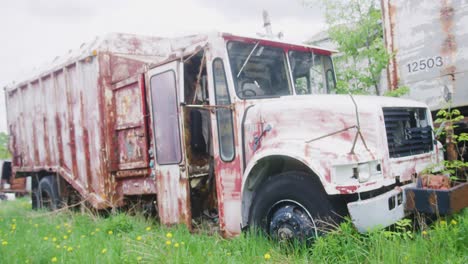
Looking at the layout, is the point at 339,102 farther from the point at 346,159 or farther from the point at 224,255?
the point at 224,255

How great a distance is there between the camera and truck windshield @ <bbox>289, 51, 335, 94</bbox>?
4777mm

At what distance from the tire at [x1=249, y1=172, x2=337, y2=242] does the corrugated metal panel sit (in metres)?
2.85

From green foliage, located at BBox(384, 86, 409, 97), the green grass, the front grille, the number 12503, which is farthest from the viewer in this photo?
green foliage, located at BBox(384, 86, 409, 97)

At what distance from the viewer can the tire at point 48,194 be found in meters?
7.41

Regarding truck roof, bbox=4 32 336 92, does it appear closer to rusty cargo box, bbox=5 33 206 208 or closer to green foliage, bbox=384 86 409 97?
rusty cargo box, bbox=5 33 206 208

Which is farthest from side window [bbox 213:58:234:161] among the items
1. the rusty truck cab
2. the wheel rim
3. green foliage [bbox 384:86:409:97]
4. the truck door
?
green foliage [bbox 384:86:409:97]

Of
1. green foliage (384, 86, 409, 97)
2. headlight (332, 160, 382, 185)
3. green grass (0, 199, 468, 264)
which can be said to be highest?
green foliage (384, 86, 409, 97)

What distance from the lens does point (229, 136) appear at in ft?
14.0

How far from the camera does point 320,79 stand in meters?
5.20

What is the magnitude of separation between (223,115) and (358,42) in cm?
401

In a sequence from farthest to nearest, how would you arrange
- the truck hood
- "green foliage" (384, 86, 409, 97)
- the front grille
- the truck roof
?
1. the truck roof
2. "green foliage" (384, 86, 409, 97)
3. the front grille
4. the truck hood

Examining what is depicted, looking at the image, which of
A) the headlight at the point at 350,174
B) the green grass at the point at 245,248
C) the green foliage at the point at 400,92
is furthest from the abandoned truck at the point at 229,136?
the green foliage at the point at 400,92

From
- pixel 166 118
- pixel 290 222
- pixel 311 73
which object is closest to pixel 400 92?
pixel 311 73

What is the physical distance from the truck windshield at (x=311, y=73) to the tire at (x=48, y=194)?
5.00 metres
